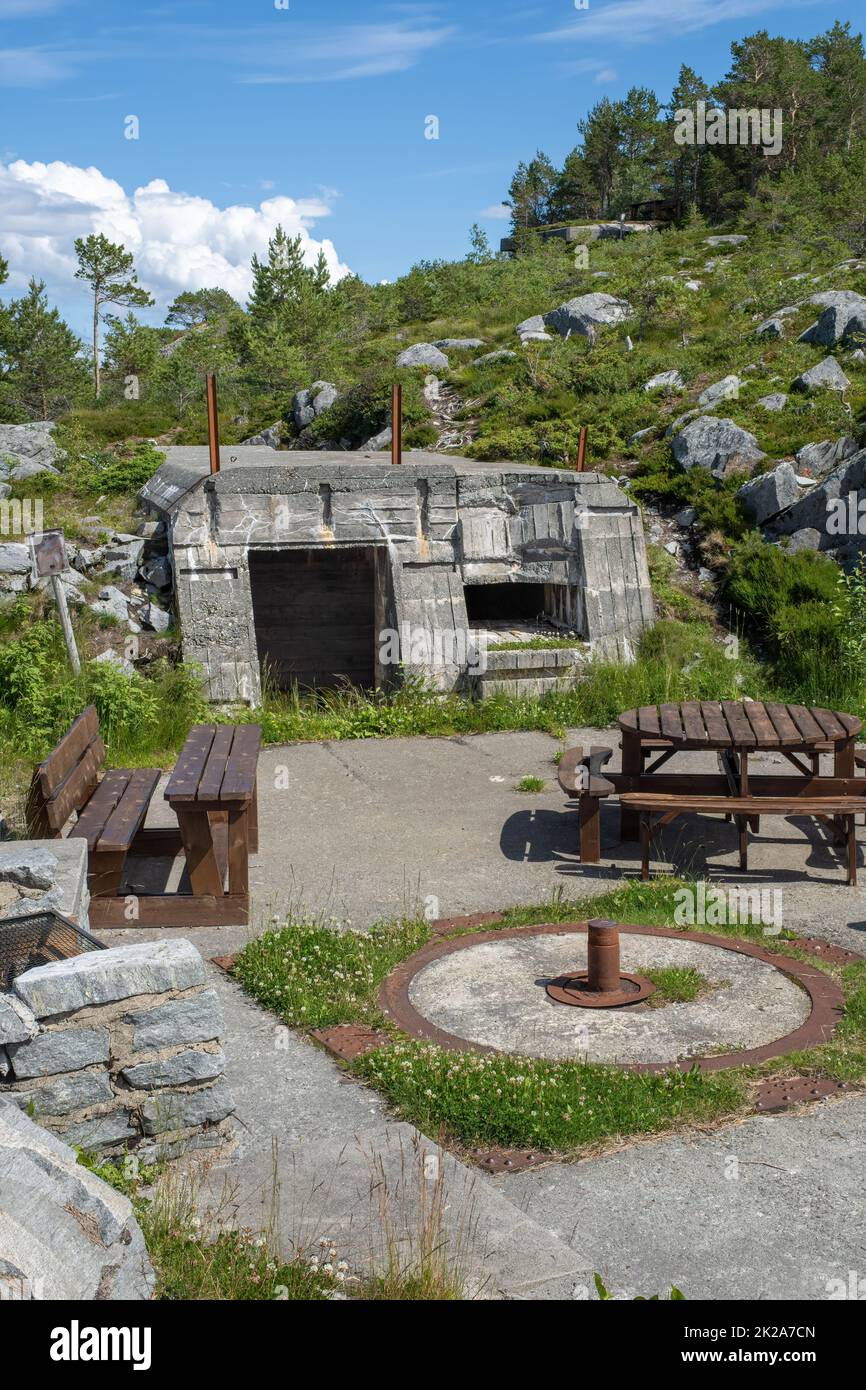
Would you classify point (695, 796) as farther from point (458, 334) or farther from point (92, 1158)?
point (458, 334)

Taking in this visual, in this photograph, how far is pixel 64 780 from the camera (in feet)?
22.4

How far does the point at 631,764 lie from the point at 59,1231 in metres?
5.62

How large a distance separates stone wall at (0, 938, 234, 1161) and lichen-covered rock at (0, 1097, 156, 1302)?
1.92ft

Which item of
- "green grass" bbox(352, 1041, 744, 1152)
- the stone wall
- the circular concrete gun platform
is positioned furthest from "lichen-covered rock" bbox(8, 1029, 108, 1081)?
the circular concrete gun platform

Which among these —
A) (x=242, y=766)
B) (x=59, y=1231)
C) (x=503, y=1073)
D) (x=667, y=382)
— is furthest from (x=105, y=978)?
(x=667, y=382)

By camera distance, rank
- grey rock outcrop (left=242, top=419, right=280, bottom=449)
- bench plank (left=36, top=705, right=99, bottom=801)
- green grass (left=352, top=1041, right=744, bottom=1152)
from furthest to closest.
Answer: grey rock outcrop (left=242, top=419, right=280, bottom=449)
bench plank (left=36, top=705, right=99, bottom=801)
green grass (left=352, top=1041, right=744, bottom=1152)

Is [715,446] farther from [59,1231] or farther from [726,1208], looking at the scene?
[59,1231]

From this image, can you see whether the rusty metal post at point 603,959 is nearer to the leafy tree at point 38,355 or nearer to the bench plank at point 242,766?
the bench plank at point 242,766

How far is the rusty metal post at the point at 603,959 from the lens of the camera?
555cm

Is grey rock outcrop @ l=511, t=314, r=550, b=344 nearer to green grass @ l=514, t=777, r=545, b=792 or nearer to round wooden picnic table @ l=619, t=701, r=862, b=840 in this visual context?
green grass @ l=514, t=777, r=545, b=792

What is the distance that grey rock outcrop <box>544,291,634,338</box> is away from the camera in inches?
902

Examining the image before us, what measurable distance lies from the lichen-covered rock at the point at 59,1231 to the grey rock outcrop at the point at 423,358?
1941cm

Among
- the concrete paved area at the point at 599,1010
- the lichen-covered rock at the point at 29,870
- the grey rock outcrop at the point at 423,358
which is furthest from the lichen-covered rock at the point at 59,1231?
the grey rock outcrop at the point at 423,358

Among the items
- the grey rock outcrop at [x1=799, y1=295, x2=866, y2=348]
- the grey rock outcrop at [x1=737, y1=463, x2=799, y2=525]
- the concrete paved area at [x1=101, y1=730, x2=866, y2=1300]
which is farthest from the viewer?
the grey rock outcrop at [x1=799, y1=295, x2=866, y2=348]
